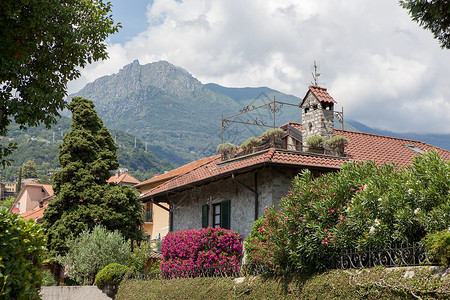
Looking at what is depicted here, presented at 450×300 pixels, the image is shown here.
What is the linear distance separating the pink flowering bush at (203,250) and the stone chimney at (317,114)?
6029 mm

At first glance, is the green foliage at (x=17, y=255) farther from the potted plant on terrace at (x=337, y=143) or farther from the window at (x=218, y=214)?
the potted plant on terrace at (x=337, y=143)

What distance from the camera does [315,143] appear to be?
19.7 meters

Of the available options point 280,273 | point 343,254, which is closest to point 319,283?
point 343,254

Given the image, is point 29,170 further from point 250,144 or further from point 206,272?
point 206,272

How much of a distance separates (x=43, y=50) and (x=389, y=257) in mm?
7982

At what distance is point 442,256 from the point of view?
25.9ft

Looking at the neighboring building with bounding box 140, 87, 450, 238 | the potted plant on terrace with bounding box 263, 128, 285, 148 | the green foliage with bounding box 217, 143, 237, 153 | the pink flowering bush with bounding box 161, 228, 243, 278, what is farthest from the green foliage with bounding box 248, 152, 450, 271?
the green foliage with bounding box 217, 143, 237, 153

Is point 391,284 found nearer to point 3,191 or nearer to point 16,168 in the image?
point 16,168

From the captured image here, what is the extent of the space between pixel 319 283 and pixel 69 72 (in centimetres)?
707

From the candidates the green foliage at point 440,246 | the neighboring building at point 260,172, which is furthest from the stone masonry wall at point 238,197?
the green foliage at point 440,246

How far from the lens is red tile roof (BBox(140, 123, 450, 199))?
57.7 feet

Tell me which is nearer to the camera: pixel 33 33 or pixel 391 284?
pixel 391 284

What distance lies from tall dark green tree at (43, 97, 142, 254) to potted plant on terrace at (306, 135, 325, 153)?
13.7 metres

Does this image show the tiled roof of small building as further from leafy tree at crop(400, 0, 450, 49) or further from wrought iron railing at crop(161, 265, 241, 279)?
leafy tree at crop(400, 0, 450, 49)
